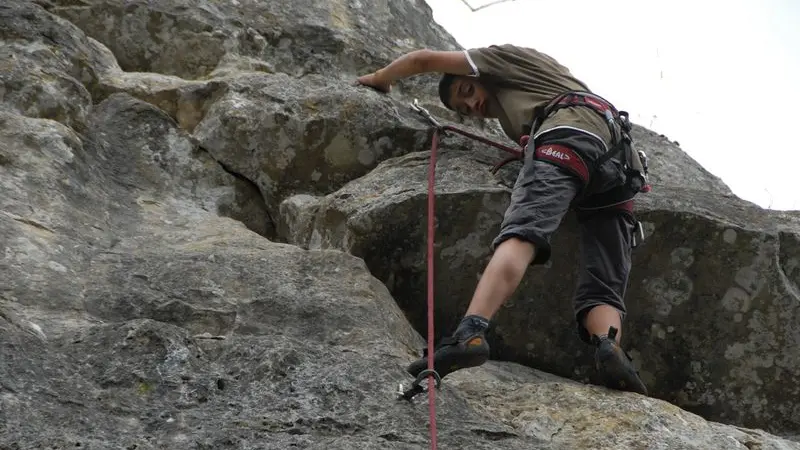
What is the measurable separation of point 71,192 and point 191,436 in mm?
2123

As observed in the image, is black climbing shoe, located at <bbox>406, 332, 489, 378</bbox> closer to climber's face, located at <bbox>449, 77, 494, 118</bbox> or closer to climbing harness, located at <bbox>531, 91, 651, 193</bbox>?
climbing harness, located at <bbox>531, 91, 651, 193</bbox>

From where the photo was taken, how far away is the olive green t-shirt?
558cm

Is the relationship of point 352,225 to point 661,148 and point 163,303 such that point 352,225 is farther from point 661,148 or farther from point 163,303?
point 661,148

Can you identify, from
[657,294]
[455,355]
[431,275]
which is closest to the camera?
[455,355]

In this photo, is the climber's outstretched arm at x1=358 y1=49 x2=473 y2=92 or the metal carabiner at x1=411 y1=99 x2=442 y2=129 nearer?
the climber's outstretched arm at x1=358 y1=49 x2=473 y2=92

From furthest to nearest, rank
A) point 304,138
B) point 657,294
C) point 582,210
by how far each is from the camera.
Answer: point 304,138, point 657,294, point 582,210

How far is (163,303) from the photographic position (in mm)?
4375

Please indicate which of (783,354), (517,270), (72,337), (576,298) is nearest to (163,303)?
(72,337)

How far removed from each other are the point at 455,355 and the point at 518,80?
86.4 inches

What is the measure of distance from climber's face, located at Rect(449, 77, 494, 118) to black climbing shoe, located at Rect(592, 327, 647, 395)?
6.01 feet

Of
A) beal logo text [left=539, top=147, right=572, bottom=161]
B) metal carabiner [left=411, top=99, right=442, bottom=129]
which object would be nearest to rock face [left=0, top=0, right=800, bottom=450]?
metal carabiner [left=411, top=99, right=442, bottom=129]

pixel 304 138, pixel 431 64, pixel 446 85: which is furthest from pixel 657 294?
pixel 304 138

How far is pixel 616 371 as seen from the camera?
457 cm

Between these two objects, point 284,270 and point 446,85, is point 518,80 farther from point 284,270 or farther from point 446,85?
point 284,270
